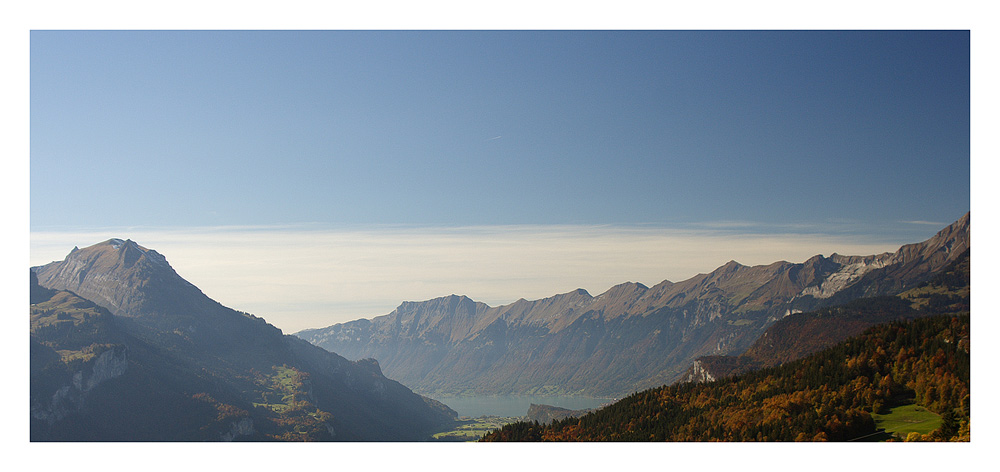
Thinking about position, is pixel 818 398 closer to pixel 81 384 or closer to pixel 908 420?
pixel 908 420

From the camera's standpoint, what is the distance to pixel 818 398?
96.5m

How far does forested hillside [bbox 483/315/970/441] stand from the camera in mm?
83688

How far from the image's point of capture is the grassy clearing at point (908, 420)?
77.2 meters

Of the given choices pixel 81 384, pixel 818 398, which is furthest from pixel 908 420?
pixel 81 384

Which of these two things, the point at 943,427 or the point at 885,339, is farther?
the point at 885,339

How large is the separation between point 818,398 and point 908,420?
48.9 ft

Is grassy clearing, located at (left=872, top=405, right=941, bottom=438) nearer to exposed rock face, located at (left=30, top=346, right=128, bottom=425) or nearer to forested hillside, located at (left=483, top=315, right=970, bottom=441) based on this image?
forested hillside, located at (left=483, top=315, right=970, bottom=441)

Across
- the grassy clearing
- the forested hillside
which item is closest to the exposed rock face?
the forested hillside

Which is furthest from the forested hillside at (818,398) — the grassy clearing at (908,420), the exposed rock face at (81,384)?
the exposed rock face at (81,384)

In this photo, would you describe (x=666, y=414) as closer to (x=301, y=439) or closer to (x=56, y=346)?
(x=301, y=439)
